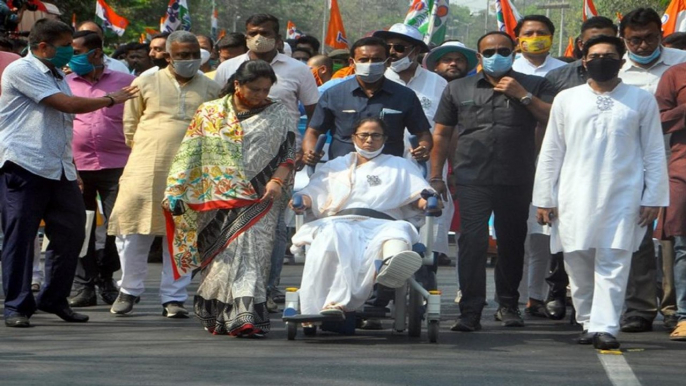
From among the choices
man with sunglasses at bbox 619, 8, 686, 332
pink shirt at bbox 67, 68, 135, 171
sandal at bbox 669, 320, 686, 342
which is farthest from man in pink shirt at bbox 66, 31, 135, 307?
sandal at bbox 669, 320, 686, 342

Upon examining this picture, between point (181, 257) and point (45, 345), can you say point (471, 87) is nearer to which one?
point (181, 257)

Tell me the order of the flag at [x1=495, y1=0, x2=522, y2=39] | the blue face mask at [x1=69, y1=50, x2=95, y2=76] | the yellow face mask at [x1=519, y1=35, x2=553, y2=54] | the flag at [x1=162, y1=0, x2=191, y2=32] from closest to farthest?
the blue face mask at [x1=69, y1=50, x2=95, y2=76]
the yellow face mask at [x1=519, y1=35, x2=553, y2=54]
the flag at [x1=495, y1=0, x2=522, y2=39]
the flag at [x1=162, y1=0, x2=191, y2=32]

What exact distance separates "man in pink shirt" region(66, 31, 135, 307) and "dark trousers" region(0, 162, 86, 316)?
1426mm

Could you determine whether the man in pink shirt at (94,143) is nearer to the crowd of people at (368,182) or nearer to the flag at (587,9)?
the crowd of people at (368,182)

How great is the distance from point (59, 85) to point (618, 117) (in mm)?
3999

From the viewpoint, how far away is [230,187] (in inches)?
442

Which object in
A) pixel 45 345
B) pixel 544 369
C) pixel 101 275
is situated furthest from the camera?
pixel 101 275

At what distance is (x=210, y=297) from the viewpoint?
11.1 metres

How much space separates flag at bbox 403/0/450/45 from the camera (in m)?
19.8

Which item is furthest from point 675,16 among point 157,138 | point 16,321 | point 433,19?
point 16,321

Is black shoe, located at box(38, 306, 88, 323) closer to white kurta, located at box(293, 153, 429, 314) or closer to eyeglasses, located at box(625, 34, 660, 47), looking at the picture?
white kurta, located at box(293, 153, 429, 314)

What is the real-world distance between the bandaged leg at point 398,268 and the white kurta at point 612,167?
1.10m

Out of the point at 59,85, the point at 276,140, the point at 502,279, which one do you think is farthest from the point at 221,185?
the point at 502,279

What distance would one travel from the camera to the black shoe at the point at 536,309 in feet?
41.8
